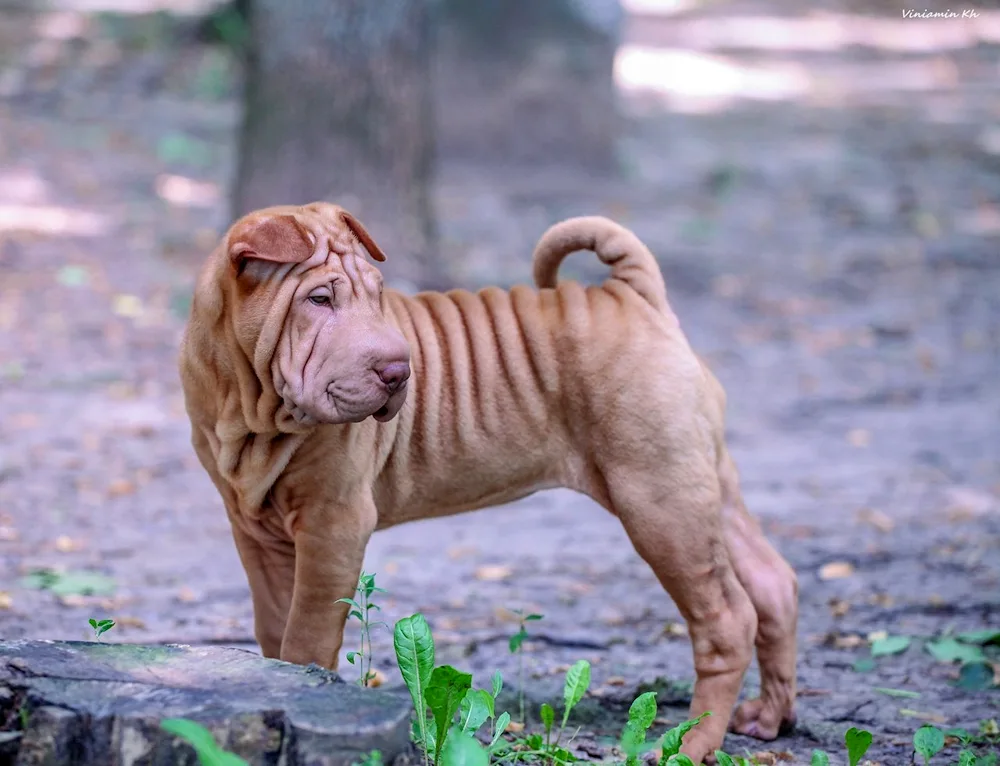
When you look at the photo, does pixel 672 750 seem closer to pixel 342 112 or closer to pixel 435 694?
pixel 435 694

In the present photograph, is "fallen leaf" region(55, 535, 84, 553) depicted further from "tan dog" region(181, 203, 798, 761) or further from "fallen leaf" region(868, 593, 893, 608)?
"fallen leaf" region(868, 593, 893, 608)

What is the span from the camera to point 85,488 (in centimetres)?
601

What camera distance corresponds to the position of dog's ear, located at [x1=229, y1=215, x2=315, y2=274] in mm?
3199

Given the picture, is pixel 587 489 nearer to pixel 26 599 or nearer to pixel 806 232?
pixel 26 599

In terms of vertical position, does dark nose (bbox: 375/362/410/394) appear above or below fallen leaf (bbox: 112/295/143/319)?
above

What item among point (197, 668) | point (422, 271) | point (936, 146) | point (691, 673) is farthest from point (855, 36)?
point (197, 668)

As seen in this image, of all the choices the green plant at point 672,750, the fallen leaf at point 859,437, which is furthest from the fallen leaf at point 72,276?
the green plant at point 672,750

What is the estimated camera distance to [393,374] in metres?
3.11

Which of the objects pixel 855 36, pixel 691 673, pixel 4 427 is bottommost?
pixel 691 673

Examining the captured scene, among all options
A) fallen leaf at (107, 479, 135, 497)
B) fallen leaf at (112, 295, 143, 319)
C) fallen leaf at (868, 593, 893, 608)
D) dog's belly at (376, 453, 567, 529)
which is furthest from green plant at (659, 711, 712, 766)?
fallen leaf at (112, 295, 143, 319)

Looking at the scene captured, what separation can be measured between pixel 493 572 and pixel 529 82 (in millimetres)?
7330

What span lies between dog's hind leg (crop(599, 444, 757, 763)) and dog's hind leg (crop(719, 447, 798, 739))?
186 millimetres

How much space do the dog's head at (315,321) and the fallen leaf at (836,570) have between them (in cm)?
274

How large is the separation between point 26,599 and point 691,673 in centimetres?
237
